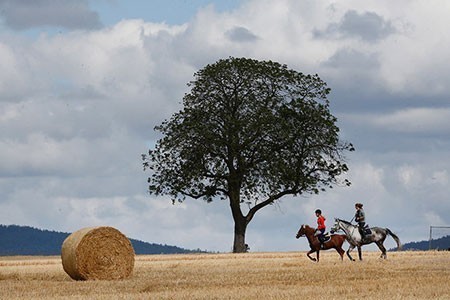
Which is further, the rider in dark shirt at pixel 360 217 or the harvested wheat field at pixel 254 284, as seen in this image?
the rider in dark shirt at pixel 360 217

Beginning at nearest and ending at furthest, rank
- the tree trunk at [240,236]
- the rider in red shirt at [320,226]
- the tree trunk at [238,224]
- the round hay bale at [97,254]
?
the round hay bale at [97,254] → the rider in red shirt at [320,226] → the tree trunk at [238,224] → the tree trunk at [240,236]

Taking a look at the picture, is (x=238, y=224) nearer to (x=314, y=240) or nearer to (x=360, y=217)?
(x=314, y=240)

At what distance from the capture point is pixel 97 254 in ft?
107

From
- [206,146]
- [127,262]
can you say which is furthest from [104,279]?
[206,146]

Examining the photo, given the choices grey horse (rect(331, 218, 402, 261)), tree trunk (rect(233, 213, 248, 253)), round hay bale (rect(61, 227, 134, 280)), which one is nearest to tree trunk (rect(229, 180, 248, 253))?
tree trunk (rect(233, 213, 248, 253))

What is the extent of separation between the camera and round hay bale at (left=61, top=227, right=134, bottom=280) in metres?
32.2

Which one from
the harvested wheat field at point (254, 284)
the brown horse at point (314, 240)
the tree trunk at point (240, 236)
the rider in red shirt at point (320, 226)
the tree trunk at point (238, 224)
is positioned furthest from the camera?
the tree trunk at point (240, 236)

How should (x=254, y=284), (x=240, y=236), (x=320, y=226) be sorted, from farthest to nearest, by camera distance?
(x=240, y=236) < (x=320, y=226) < (x=254, y=284)

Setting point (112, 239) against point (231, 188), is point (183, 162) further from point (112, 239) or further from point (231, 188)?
point (112, 239)

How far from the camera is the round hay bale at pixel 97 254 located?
32250 mm

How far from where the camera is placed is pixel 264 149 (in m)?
62.7

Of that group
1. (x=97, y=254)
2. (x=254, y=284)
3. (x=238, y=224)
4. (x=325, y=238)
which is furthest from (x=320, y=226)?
(x=238, y=224)

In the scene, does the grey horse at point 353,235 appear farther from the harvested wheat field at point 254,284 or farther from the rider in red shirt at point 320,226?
the harvested wheat field at point 254,284

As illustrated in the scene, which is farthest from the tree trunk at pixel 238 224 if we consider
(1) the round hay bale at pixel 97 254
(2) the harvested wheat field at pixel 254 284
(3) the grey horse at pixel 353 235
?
(1) the round hay bale at pixel 97 254
